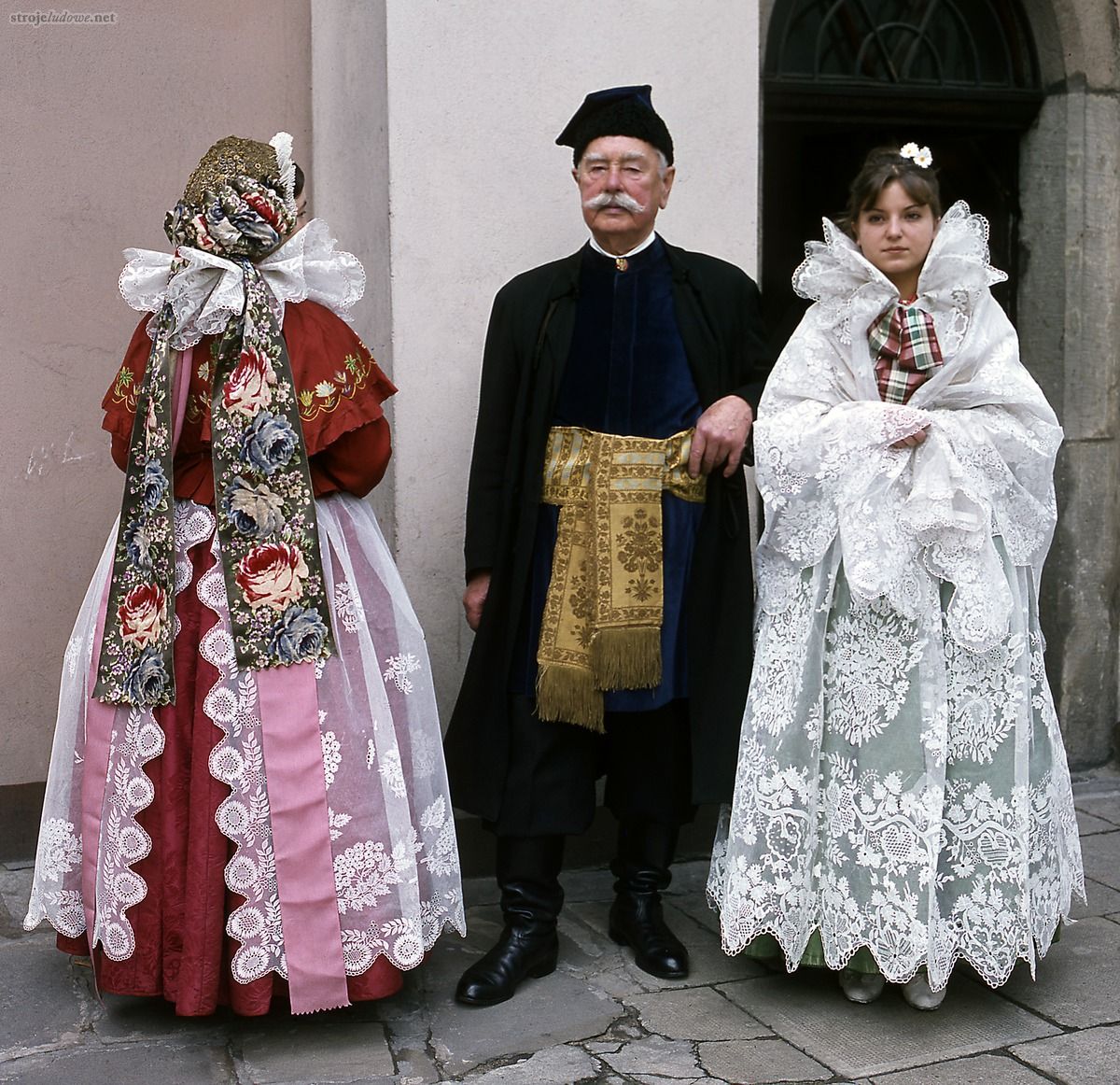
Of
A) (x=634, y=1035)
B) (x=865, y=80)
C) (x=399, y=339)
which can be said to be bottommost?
(x=634, y=1035)

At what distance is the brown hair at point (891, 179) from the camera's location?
326 centimetres

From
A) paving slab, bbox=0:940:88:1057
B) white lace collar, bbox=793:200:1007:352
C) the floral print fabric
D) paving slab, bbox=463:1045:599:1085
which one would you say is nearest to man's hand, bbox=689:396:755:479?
white lace collar, bbox=793:200:1007:352

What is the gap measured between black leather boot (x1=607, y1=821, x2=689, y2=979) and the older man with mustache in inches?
0.4

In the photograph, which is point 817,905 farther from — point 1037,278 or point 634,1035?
point 1037,278

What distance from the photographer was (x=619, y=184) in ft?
11.1

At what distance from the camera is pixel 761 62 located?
4559 mm

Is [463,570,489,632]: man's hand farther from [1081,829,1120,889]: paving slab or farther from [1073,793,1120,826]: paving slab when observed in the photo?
[1073,793,1120,826]: paving slab

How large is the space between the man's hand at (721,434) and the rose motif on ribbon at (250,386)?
971mm

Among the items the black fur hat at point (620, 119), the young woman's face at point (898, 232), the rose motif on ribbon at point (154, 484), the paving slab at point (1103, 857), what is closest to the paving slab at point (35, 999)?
the rose motif on ribbon at point (154, 484)

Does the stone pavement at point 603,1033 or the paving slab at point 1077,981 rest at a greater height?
the paving slab at point 1077,981

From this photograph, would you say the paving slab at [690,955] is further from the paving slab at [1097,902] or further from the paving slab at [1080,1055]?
the paving slab at [1097,902]

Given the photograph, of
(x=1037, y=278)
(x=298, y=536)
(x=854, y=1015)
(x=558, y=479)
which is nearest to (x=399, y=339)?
(x=558, y=479)

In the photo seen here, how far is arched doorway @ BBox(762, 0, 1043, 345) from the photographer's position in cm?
466

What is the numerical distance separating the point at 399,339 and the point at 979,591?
1.64m
